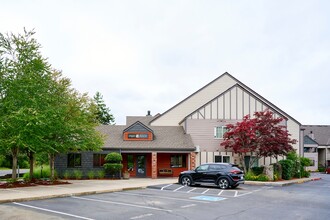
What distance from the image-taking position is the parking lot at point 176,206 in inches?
492

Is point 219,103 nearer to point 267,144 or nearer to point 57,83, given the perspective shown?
point 267,144

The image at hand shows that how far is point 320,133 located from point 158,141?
139 feet

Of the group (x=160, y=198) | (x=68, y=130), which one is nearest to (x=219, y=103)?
(x=68, y=130)

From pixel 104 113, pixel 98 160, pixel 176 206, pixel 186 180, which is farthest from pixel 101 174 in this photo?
pixel 104 113

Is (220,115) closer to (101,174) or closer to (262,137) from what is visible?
(262,137)

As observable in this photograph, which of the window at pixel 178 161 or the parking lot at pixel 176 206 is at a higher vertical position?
the window at pixel 178 161

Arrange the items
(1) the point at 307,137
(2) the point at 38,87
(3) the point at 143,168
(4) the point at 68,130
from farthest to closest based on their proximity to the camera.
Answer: (1) the point at 307,137 → (3) the point at 143,168 → (4) the point at 68,130 → (2) the point at 38,87

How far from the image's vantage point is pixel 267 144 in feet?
93.6

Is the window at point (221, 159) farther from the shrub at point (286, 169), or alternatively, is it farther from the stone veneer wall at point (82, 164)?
the stone veneer wall at point (82, 164)

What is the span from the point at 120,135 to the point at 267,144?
1284 cm

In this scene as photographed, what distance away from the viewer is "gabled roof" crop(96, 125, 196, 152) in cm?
3036

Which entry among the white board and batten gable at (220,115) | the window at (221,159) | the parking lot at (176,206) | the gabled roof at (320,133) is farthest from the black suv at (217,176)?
the gabled roof at (320,133)

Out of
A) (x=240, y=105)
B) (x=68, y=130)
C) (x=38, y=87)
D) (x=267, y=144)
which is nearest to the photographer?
(x=38, y=87)

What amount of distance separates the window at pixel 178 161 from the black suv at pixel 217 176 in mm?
8855
